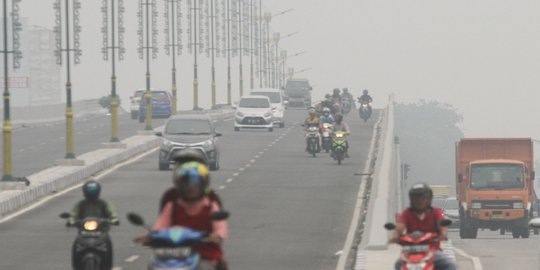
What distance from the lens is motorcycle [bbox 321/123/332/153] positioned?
195ft

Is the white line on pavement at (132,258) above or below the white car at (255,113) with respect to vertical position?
below

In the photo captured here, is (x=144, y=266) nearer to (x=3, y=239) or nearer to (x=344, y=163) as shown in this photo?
(x=3, y=239)

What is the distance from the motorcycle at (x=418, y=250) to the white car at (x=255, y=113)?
209ft

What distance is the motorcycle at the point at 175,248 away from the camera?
39.3ft

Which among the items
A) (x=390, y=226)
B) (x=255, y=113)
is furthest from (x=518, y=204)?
(x=390, y=226)

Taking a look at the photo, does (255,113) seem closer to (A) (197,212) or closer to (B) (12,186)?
(B) (12,186)

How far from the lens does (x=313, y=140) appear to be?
60156mm

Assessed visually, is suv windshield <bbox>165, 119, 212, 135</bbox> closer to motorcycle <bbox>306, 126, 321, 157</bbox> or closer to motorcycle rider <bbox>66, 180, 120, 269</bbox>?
motorcycle <bbox>306, 126, 321, 157</bbox>

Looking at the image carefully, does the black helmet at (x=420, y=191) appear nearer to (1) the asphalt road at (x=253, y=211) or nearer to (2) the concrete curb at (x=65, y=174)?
(1) the asphalt road at (x=253, y=211)

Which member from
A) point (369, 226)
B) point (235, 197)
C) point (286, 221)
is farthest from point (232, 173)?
point (369, 226)

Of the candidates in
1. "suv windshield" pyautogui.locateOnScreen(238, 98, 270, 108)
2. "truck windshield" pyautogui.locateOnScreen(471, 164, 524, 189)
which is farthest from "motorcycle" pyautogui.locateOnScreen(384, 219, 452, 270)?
"suv windshield" pyautogui.locateOnScreen(238, 98, 270, 108)

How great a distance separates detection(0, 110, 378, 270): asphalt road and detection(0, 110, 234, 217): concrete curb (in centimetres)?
52

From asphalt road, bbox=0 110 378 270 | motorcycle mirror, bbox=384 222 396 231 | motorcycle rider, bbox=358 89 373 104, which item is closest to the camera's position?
motorcycle mirror, bbox=384 222 396 231

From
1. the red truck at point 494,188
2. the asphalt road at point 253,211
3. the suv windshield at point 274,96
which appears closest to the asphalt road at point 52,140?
the asphalt road at point 253,211
